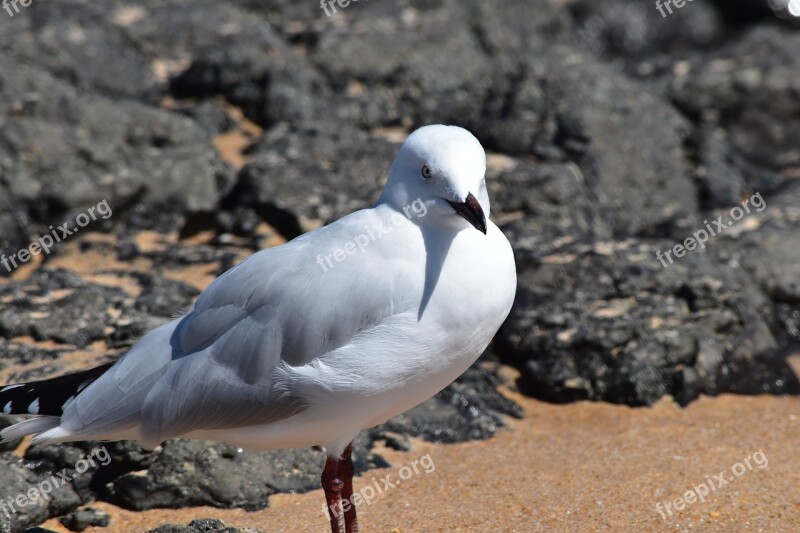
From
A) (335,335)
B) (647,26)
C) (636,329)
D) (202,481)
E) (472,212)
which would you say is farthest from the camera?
(647,26)

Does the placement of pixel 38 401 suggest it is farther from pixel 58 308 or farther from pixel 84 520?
pixel 58 308

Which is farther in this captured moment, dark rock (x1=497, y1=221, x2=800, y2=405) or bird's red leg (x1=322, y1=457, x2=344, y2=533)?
dark rock (x1=497, y1=221, x2=800, y2=405)

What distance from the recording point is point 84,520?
15.2 feet

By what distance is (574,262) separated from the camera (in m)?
6.46

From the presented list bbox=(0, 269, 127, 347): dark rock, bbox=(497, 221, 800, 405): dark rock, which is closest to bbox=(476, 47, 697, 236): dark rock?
bbox=(497, 221, 800, 405): dark rock

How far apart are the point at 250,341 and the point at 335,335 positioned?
1.22 ft

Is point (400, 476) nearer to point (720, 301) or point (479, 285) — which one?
point (479, 285)

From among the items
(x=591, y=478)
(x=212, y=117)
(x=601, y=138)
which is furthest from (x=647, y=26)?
(x=591, y=478)

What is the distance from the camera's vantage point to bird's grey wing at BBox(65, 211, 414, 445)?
3.86 meters

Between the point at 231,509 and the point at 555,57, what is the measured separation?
19.2ft

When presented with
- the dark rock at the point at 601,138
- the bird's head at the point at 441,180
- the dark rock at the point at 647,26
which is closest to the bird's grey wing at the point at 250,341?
the bird's head at the point at 441,180

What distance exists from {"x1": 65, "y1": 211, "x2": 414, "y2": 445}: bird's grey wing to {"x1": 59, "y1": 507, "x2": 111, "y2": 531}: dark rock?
72 cm

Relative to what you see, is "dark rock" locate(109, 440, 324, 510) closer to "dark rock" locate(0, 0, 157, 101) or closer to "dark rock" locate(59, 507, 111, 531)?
"dark rock" locate(59, 507, 111, 531)

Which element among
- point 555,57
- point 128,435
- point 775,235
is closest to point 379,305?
point 128,435
